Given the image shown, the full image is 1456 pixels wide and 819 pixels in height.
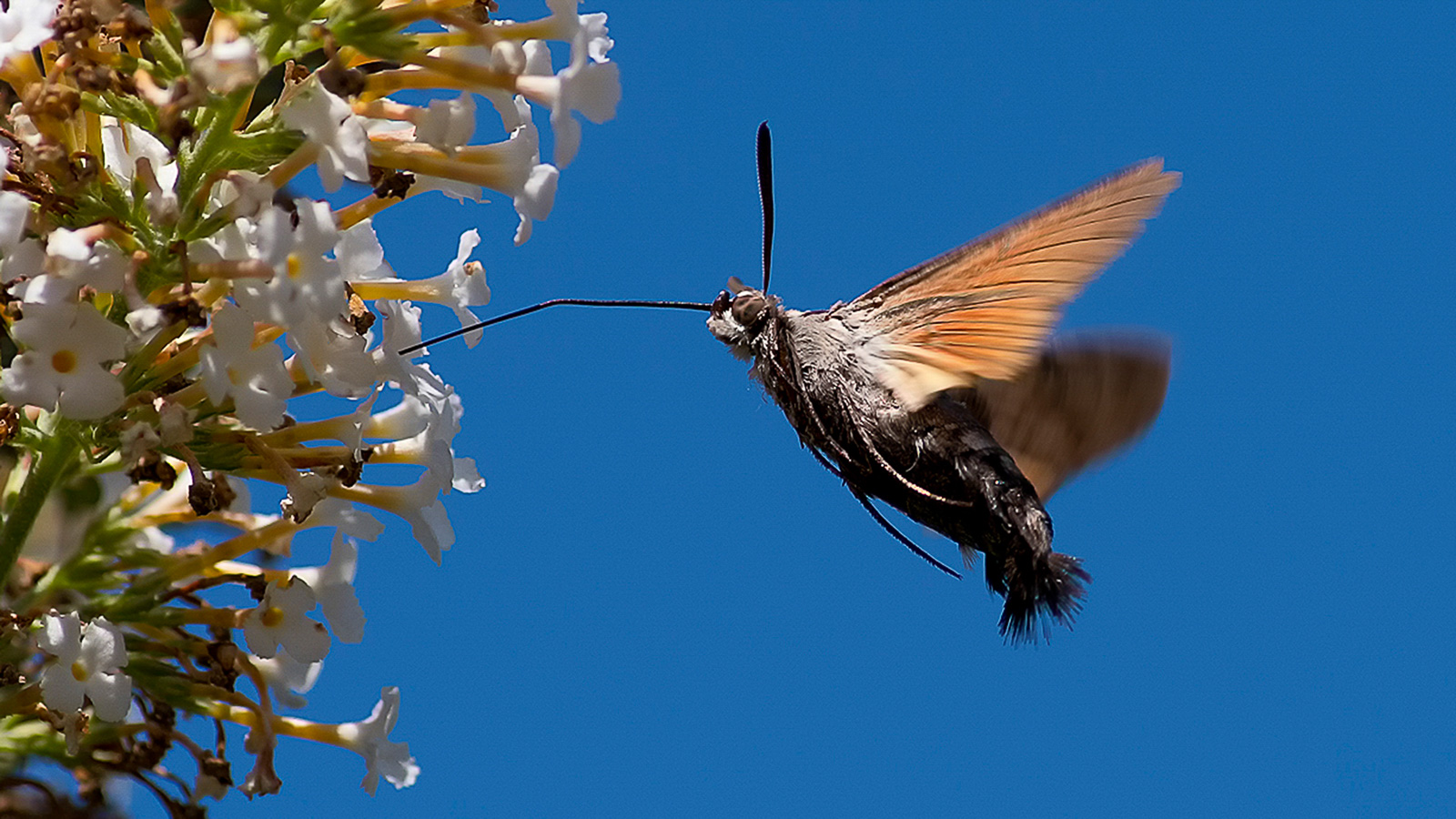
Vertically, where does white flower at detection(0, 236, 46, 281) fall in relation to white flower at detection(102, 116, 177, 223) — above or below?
below

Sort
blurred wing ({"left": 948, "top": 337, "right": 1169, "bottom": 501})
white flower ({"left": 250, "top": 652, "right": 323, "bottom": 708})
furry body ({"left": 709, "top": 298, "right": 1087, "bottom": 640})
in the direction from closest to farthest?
white flower ({"left": 250, "top": 652, "right": 323, "bottom": 708}) → furry body ({"left": 709, "top": 298, "right": 1087, "bottom": 640}) → blurred wing ({"left": 948, "top": 337, "right": 1169, "bottom": 501})

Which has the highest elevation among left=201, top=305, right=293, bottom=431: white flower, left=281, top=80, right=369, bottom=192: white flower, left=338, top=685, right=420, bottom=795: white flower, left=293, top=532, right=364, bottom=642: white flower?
left=281, top=80, right=369, bottom=192: white flower

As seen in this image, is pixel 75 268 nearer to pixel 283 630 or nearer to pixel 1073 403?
pixel 283 630

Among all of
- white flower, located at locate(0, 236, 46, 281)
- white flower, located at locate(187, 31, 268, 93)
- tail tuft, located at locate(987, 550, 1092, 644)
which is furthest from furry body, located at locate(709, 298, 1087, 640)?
white flower, located at locate(0, 236, 46, 281)

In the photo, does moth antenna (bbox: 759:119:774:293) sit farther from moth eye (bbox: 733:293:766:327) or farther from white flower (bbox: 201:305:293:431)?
white flower (bbox: 201:305:293:431)

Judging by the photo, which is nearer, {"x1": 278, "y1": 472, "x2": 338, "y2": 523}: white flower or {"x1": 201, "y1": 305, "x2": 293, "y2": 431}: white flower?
{"x1": 201, "y1": 305, "x2": 293, "y2": 431}: white flower

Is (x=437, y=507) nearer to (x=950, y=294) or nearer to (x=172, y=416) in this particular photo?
(x=172, y=416)
